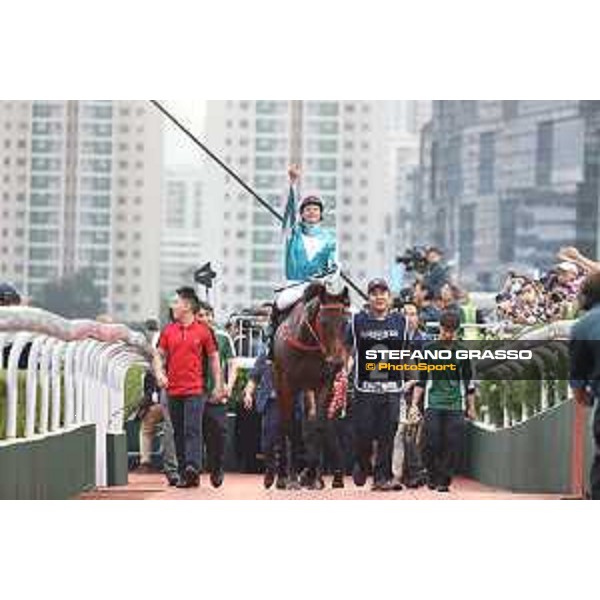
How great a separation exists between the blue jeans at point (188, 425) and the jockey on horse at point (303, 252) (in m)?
0.45

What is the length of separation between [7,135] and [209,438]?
148 cm

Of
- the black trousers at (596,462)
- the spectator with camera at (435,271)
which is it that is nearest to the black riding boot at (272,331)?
the spectator with camera at (435,271)

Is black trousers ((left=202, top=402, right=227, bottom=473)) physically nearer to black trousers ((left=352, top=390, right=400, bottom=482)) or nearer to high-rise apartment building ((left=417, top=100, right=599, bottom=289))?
black trousers ((left=352, top=390, right=400, bottom=482))

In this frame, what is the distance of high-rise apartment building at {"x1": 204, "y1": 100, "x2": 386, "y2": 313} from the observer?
14.8 metres

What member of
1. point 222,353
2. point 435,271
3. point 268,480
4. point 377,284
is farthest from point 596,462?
point 222,353

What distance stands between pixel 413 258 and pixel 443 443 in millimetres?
782

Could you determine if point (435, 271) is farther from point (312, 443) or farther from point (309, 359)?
point (312, 443)

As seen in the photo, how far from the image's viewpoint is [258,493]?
14.9 meters

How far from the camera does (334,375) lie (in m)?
15.0

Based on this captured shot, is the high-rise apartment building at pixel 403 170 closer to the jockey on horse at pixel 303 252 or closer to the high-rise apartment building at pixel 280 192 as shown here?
the high-rise apartment building at pixel 280 192

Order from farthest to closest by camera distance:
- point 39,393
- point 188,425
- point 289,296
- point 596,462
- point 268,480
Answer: point 188,425 < point 268,480 < point 289,296 < point 39,393 < point 596,462

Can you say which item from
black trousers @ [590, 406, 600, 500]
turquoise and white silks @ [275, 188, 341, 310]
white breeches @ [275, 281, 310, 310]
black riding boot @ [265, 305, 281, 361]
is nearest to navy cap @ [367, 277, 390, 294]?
turquoise and white silks @ [275, 188, 341, 310]

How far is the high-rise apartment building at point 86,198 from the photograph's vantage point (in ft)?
48.1
